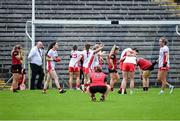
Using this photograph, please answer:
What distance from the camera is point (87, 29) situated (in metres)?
38.0

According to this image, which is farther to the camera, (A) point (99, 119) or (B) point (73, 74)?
(B) point (73, 74)

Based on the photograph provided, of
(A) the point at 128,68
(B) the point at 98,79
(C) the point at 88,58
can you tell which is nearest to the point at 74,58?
(C) the point at 88,58

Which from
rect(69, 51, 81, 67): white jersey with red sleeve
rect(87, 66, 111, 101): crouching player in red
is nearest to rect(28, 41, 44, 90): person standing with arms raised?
rect(69, 51, 81, 67): white jersey with red sleeve

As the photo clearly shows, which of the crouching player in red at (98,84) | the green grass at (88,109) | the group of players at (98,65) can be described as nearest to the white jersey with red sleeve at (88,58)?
the group of players at (98,65)

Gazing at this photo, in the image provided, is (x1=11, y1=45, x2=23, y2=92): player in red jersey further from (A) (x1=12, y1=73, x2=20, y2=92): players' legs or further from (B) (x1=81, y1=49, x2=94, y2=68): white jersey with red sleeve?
(B) (x1=81, y1=49, x2=94, y2=68): white jersey with red sleeve

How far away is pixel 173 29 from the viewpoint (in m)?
38.2

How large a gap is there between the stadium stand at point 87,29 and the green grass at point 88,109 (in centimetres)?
1267

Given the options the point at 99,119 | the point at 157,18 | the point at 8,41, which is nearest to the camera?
the point at 99,119

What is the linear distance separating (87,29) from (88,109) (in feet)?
60.7

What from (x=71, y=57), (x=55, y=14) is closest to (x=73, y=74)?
(x=71, y=57)

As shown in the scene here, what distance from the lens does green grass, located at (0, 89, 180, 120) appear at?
17.5 m

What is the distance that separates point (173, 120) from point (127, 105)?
475 centimetres

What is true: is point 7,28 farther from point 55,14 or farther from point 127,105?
point 127,105

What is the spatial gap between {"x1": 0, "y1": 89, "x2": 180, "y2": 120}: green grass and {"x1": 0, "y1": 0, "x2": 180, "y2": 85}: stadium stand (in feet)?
41.6
